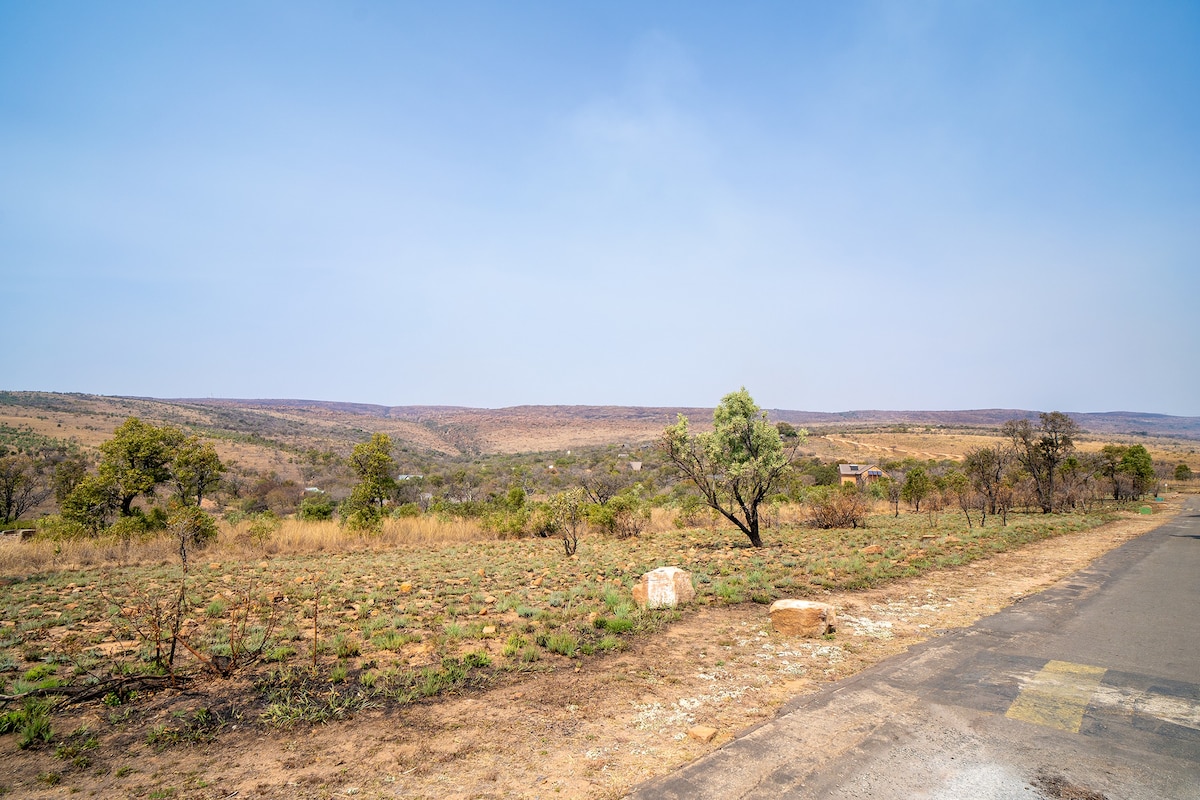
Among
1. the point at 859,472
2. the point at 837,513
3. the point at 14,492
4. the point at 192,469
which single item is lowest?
the point at 859,472

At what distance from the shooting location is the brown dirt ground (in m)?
4.28

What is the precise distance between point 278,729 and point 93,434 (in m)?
65.4

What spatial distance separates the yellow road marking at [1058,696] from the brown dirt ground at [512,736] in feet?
5.40

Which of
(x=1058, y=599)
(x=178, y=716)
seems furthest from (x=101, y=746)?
(x=1058, y=599)

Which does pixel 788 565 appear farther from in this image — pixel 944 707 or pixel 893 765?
pixel 893 765

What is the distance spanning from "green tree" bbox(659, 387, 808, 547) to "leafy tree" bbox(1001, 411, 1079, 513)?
66.3ft

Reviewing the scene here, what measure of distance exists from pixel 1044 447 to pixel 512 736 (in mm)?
35089

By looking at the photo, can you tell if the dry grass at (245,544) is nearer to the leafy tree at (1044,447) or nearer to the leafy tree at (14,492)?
the leafy tree at (14,492)

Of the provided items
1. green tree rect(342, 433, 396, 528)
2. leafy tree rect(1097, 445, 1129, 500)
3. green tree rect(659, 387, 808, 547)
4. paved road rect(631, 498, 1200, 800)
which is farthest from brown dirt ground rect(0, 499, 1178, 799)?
leafy tree rect(1097, 445, 1129, 500)

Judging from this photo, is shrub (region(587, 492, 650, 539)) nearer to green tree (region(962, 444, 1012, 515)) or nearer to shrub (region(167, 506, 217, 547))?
shrub (region(167, 506, 217, 547))

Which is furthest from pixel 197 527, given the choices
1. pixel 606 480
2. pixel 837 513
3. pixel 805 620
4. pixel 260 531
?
pixel 606 480

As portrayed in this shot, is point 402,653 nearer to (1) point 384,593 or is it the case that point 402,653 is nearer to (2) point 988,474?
(1) point 384,593

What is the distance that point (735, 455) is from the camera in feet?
Answer: 63.1

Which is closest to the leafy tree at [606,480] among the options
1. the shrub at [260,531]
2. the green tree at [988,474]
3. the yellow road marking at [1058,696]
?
the shrub at [260,531]
